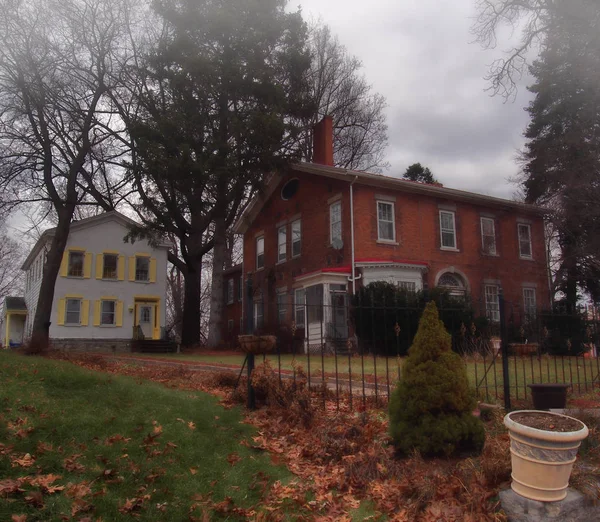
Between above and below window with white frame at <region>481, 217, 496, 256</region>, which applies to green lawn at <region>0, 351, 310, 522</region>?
below

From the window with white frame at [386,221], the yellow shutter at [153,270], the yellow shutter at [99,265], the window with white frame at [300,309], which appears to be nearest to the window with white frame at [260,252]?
the window with white frame at [300,309]

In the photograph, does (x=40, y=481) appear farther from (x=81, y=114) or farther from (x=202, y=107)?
(x=202, y=107)

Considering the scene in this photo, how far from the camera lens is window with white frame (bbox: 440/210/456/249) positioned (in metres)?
24.3

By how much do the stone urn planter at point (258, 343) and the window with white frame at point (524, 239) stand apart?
2234 centimetres

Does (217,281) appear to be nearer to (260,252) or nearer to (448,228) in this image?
(260,252)

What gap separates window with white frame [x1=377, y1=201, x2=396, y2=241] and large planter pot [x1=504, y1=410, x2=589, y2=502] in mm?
18503

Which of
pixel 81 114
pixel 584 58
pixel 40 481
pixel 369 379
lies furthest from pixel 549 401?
pixel 584 58

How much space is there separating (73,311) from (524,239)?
23.8 meters

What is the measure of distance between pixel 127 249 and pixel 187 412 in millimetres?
27211

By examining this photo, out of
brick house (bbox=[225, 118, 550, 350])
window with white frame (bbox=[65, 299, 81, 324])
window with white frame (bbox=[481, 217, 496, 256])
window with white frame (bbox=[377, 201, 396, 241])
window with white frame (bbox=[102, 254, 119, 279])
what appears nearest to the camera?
brick house (bbox=[225, 118, 550, 350])

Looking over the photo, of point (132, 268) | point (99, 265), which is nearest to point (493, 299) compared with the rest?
point (132, 268)

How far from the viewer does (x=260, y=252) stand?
29.3 m

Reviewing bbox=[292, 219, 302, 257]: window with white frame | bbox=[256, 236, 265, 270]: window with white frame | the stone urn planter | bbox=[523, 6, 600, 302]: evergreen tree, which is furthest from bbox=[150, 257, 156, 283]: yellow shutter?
the stone urn planter

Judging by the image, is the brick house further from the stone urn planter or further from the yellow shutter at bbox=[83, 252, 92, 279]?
the stone urn planter
